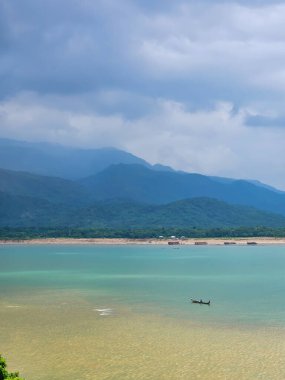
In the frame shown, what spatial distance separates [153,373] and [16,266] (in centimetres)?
6589

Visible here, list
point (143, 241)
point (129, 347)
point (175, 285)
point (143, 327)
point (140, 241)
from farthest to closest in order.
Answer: point (143, 241)
point (140, 241)
point (175, 285)
point (143, 327)
point (129, 347)

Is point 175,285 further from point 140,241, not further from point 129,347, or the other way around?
point 140,241

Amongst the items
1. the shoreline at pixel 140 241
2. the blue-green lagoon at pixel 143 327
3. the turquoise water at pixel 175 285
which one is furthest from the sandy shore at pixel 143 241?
the blue-green lagoon at pixel 143 327

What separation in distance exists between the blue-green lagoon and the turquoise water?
116mm

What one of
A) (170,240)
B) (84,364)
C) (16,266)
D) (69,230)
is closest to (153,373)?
(84,364)

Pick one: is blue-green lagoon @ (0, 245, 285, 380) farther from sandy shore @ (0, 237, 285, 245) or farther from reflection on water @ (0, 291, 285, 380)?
sandy shore @ (0, 237, 285, 245)

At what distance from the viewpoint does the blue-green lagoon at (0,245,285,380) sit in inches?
1095

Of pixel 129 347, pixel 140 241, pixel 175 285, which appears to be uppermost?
pixel 140 241

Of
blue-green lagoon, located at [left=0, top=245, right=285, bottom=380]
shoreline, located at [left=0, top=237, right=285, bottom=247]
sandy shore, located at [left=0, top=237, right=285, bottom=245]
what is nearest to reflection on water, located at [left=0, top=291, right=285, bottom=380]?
blue-green lagoon, located at [left=0, top=245, right=285, bottom=380]

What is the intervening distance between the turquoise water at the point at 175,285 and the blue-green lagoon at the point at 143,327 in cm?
12

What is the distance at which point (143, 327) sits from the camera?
37.8m

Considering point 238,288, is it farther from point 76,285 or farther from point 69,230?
point 69,230

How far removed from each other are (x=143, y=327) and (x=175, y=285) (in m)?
26.0

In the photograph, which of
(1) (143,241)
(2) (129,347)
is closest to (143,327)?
(2) (129,347)
